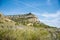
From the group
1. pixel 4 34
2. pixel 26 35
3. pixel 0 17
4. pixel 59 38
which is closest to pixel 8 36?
pixel 4 34

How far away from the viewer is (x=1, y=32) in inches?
701

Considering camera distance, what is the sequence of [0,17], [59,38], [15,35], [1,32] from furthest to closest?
[0,17] < [59,38] < [1,32] < [15,35]

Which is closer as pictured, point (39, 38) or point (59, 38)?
point (39, 38)

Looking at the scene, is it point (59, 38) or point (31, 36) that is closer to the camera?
point (31, 36)

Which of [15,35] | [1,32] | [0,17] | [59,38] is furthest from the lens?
[0,17]

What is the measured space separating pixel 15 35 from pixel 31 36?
1.97m

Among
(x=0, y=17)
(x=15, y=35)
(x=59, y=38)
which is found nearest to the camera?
(x=15, y=35)

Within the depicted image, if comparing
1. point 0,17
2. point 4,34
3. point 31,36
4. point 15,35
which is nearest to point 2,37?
point 4,34

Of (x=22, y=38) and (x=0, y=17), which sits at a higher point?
(x=0, y=17)

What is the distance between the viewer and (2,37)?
56.4ft

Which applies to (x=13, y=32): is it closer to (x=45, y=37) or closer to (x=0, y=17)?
(x=45, y=37)

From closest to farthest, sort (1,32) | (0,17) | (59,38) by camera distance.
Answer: (1,32)
(59,38)
(0,17)

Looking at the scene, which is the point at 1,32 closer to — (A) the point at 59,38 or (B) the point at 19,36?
(B) the point at 19,36

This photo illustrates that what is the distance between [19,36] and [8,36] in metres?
1.10
